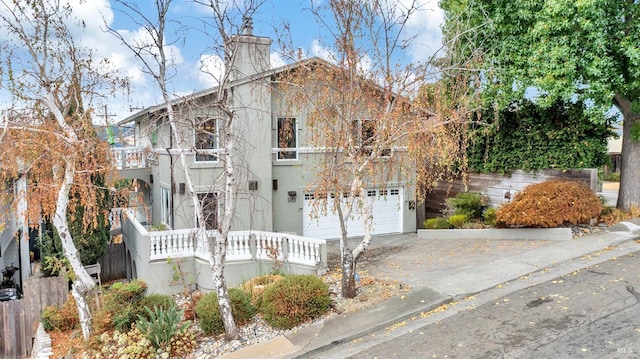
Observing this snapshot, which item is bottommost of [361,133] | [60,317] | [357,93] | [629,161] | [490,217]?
[60,317]

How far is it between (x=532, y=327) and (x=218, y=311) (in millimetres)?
5228

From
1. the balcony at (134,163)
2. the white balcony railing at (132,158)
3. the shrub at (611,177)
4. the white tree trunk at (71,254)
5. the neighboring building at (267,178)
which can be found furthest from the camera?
the shrub at (611,177)

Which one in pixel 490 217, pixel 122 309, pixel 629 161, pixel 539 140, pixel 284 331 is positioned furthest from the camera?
pixel 539 140

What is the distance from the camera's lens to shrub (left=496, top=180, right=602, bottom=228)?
36.9 feet

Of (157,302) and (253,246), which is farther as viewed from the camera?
(253,246)

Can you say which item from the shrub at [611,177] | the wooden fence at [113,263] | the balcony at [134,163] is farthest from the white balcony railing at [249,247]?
the shrub at [611,177]

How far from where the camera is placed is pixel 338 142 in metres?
7.87

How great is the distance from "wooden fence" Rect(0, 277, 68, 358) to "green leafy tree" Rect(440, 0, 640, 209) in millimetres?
11601

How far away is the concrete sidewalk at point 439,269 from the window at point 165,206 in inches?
309

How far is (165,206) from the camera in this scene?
629 inches

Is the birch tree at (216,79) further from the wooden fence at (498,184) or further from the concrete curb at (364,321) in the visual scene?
the wooden fence at (498,184)

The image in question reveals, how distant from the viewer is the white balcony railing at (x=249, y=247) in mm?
10562

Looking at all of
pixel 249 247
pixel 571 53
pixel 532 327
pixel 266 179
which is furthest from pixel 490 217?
pixel 249 247

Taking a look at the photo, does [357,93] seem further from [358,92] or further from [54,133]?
[54,133]
